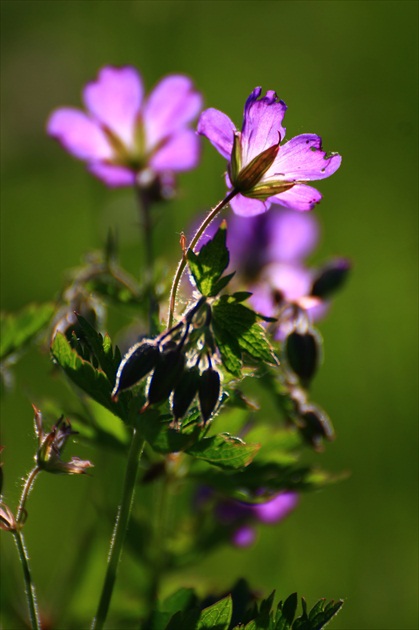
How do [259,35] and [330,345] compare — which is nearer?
[330,345]

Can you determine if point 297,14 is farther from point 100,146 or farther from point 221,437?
point 221,437

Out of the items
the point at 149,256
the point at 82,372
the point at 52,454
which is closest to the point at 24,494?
the point at 52,454

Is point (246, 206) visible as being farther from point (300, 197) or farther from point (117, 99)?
point (117, 99)

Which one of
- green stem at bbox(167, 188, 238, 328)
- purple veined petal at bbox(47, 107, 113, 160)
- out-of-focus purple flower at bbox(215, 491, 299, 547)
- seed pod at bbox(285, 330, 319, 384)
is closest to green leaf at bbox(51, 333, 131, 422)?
green stem at bbox(167, 188, 238, 328)

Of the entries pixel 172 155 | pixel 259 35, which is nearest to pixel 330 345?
pixel 172 155

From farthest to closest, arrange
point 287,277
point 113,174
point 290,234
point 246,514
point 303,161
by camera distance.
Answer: point 290,234
point 287,277
point 113,174
point 246,514
point 303,161

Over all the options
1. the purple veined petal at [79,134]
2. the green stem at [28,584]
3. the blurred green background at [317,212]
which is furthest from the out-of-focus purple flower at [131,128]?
the green stem at [28,584]

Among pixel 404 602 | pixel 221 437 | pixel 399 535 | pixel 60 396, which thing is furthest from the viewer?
pixel 60 396
